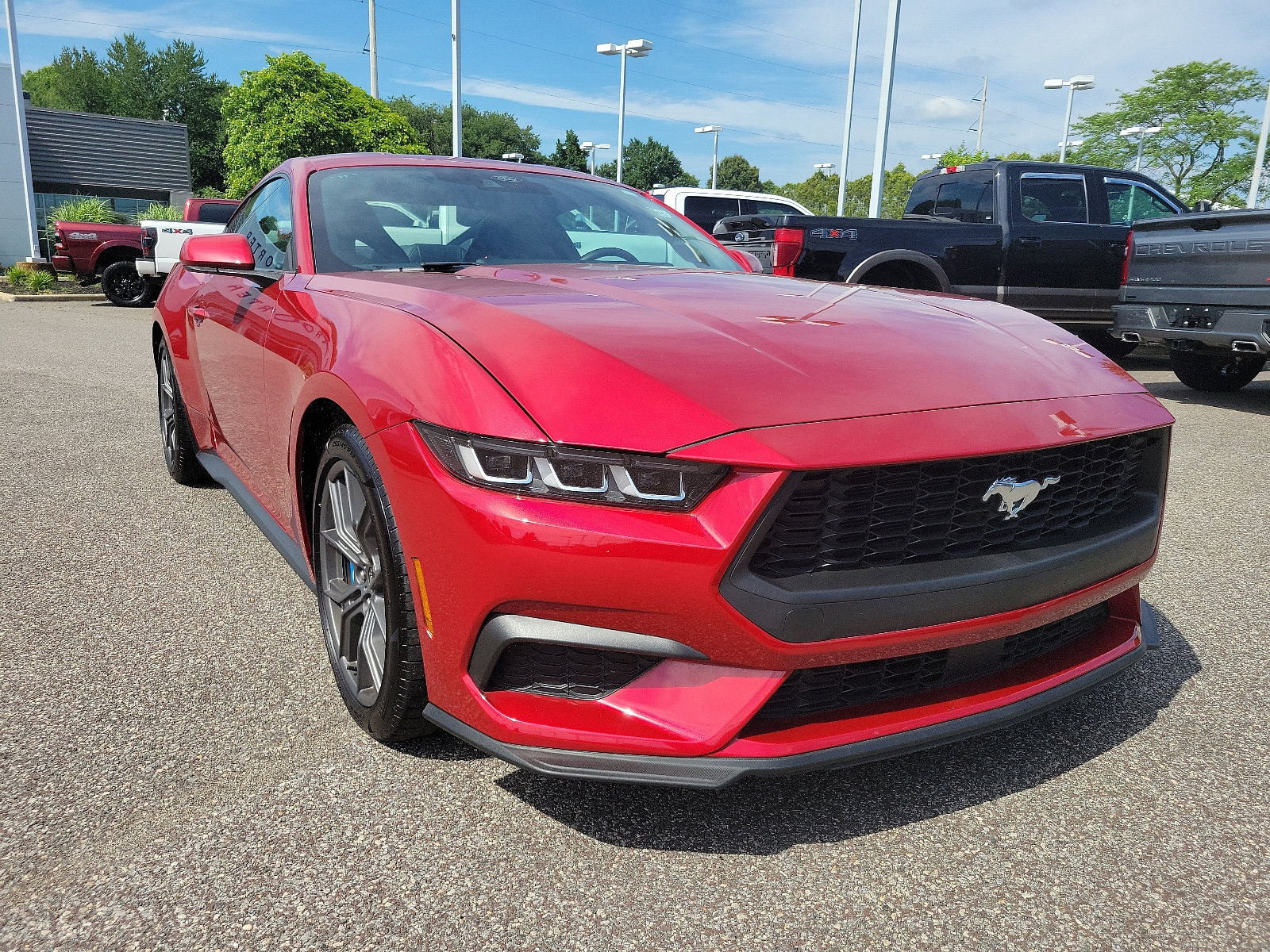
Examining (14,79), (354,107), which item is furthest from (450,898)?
(354,107)

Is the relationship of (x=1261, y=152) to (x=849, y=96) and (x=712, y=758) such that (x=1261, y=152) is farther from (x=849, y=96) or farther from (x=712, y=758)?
(x=712, y=758)

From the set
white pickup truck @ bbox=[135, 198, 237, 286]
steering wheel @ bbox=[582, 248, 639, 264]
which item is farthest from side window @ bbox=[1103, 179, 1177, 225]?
white pickup truck @ bbox=[135, 198, 237, 286]

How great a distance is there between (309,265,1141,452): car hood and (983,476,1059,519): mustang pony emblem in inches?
6.6

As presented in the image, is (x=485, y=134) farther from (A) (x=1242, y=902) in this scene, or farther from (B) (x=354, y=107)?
(A) (x=1242, y=902)

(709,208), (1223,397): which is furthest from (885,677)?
(709,208)

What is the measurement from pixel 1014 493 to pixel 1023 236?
26.8 ft

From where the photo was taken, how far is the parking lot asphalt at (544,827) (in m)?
1.65

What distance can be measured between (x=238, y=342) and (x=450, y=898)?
83.2 inches

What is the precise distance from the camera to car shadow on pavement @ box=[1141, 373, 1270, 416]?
8039 millimetres

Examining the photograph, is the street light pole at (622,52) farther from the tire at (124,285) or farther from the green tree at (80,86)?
the green tree at (80,86)

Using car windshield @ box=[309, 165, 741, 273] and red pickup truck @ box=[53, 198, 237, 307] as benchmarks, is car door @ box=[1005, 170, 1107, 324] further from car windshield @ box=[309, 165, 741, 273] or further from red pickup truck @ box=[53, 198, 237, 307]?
red pickup truck @ box=[53, 198, 237, 307]

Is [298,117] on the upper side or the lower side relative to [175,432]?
upper

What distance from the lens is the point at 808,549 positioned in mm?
1694

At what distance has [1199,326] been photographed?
737 cm
